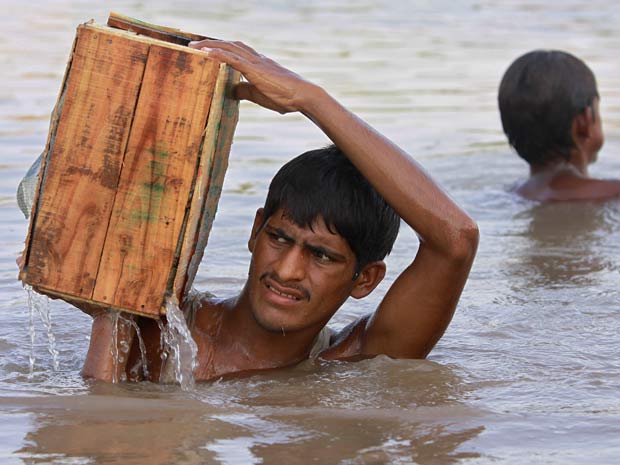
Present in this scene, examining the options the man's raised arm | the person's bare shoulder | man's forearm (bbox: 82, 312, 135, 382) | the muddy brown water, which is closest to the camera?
the muddy brown water

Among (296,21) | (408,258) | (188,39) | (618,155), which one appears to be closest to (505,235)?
(408,258)

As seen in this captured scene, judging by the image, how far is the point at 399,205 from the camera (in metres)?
3.81

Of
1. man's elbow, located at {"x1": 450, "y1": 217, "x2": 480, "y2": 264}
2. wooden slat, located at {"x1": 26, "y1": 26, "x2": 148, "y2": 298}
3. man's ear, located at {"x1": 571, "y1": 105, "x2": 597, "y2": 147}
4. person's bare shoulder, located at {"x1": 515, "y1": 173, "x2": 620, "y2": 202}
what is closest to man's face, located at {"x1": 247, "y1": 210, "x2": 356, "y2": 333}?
man's elbow, located at {"x1": 450, "y1": 217, "x2": 480, "y2": 264}

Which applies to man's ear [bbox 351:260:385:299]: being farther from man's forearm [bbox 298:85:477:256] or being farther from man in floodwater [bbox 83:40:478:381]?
man's forearm [bbox 298:85:477:256]

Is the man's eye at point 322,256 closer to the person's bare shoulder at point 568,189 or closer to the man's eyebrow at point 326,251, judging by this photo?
the man's eyebrow at point 326,251

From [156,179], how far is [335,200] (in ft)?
1.88

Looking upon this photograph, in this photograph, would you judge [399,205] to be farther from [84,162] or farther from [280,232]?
[84,162]

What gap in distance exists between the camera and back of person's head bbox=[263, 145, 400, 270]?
3.89 meters

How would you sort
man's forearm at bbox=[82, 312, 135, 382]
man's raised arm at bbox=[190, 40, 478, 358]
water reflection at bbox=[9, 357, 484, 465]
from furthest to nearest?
man's forearm at bbox=[82, 312, 135, 382]
man's raised arm at bbox=[190, 40, 478, 358]
water reflection at bbox=[9, 357, 484, 465]

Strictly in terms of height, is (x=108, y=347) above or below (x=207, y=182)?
below

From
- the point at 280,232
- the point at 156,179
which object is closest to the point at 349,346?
the point at 280,232

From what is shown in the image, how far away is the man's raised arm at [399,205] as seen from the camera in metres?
3.67

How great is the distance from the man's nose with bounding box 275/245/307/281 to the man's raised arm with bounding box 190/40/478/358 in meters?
0.32

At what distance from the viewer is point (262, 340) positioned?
→ 4.18 meters
